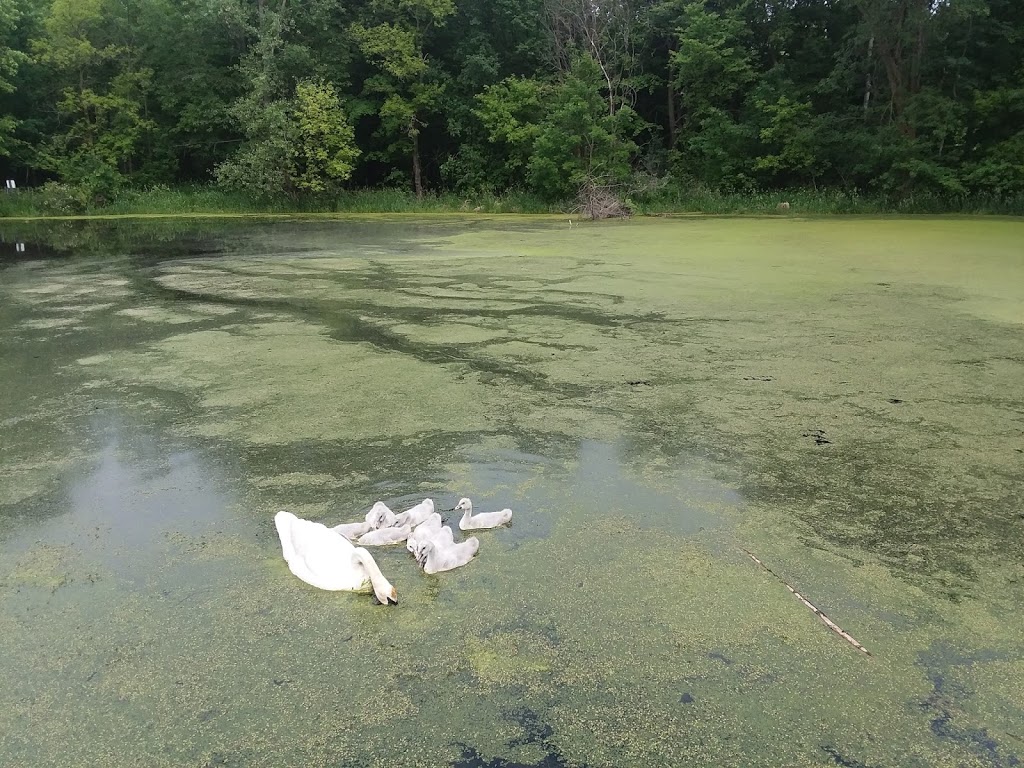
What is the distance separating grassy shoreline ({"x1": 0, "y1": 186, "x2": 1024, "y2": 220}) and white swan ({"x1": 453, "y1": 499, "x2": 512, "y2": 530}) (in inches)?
434

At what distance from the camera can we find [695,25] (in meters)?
14.1

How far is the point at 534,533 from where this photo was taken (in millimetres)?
1883

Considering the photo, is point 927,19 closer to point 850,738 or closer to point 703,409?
point 703,409

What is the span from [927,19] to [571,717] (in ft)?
42.3

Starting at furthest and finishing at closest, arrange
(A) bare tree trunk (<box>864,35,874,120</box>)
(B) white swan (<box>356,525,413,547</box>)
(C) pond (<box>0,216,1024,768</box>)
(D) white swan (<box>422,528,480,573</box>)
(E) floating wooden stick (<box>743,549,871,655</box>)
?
(A) bare tree trunk (<box>864,35,874,120</box>) → (B) white swan (<box>356,525,413,547</box>) → (D) white swan (<box>422,528,480,573</box>) → (E) floating wooden stick (<box>743,549,871,655</box>) → (C) pond (<box>0,216,1024,768</box>)

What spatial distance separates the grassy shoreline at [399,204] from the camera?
A: 1202cm

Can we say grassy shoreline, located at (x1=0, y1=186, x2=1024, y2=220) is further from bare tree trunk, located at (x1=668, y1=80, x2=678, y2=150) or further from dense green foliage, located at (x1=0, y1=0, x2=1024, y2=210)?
bare tree trunk, located at (x1=668, y1=80, x2=678, y2=150)

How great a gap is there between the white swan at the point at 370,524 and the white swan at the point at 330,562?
0.06 metres

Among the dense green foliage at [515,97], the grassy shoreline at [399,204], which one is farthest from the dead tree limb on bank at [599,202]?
the dense green foliage at [515,97]

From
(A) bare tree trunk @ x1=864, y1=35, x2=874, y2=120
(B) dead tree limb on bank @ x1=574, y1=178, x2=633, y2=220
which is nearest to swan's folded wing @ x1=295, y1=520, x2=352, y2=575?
(B) dead tree limb on bank @ x1=574, y1=178, x2=633, y2=220

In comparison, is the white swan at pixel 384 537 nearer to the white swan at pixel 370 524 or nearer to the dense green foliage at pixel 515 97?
the white swan at pixel 370 524

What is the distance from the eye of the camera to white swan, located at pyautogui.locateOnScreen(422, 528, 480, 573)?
172cm

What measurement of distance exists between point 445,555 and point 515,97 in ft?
49.0

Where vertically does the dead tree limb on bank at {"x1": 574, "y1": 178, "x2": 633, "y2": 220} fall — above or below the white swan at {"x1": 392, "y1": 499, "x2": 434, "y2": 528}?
above
